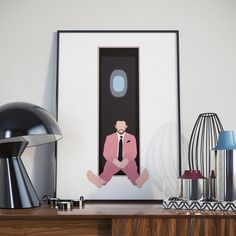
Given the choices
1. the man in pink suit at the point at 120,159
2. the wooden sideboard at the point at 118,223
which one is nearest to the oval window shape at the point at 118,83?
the man in pink suit at the point at 120,159

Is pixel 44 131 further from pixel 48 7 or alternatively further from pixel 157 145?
pixel 48 7

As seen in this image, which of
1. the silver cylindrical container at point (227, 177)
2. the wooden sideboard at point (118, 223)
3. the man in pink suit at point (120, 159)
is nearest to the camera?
the wooden sideboard at point (118, 223)

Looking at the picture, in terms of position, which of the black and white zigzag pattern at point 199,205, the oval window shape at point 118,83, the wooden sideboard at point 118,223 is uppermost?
the oval window shape at point 118,83

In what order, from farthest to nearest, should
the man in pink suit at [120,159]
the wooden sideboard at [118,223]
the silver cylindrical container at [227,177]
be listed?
the man in pink suit at [120,159]
the silver cylindrical container at [227,177]
the wooden sideboard at [118,223]

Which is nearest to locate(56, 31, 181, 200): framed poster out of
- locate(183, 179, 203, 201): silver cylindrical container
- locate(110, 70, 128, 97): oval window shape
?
locate(110, 70, 128, 97): oval window shape

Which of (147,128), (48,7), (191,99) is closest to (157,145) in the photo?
(147,128)

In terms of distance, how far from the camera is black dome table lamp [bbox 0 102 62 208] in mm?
1464

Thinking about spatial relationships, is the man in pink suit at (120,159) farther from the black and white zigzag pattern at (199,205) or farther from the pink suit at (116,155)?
the black and white zigzag pattern at (199,205)

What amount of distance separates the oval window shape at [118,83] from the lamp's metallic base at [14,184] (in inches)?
18.2

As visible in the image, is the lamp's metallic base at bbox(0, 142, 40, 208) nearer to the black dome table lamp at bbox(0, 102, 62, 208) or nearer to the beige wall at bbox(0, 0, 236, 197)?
the black dome table lamp at bbox(0, 102, 62, 208)

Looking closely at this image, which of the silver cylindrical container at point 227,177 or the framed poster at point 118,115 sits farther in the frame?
the framed poster at point 118,115

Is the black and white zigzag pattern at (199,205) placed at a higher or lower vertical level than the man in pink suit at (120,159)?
lower

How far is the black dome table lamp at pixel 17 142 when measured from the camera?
1464 millimetres

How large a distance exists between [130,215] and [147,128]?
516mm
